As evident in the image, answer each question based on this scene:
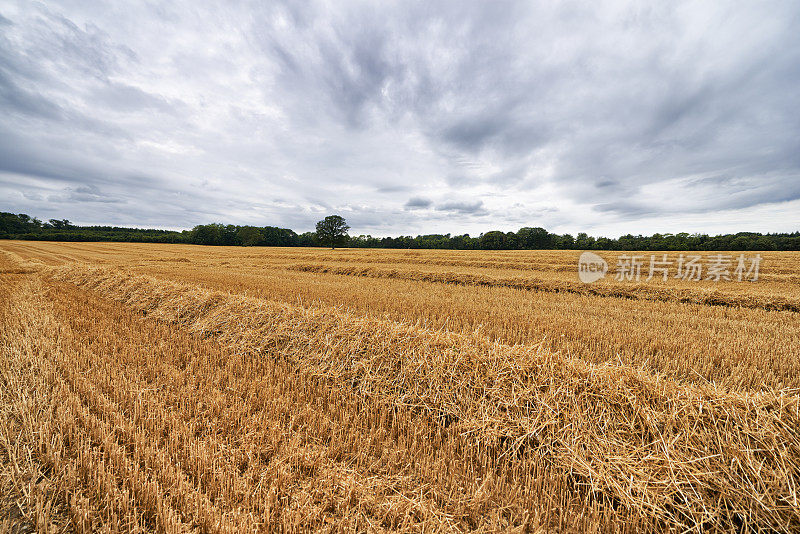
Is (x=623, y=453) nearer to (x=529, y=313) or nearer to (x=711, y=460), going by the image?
(x=711, y=460)

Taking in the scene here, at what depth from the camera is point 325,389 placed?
3.81m

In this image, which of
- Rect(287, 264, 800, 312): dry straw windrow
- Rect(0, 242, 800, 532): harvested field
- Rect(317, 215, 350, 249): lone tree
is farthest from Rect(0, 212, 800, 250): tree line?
Rect(0, 242, 800, 532): harvested field

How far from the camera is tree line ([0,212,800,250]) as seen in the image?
46.1 meters

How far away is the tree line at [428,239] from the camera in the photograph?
46.1m

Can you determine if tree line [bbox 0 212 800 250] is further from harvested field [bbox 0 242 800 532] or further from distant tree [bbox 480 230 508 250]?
harvested field [bbox 0 242 800 532]

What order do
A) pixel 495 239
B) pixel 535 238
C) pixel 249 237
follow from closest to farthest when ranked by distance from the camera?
pixel 535 238
pixel 495 239
pixel 249 237

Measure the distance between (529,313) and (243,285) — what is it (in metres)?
10.2

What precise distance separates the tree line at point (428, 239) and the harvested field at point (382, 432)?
57228 mm

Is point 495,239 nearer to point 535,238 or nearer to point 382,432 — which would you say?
point 535,238

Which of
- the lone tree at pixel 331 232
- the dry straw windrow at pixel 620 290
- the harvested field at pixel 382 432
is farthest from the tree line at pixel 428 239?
the harvested field at pixel 382 432

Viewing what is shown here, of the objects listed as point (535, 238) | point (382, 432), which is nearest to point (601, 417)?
point (382, 432)

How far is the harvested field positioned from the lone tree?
235ft

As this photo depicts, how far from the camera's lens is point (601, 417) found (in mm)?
2883

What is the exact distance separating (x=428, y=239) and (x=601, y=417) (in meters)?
88.6
